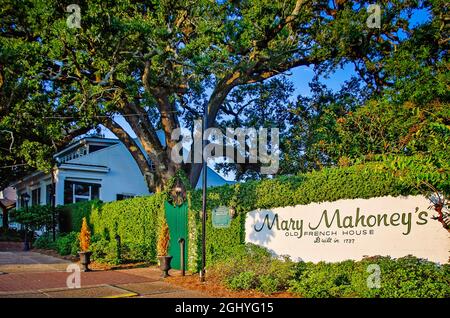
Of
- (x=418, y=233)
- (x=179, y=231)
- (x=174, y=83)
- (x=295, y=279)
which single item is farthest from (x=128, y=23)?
(x=418, y=233)

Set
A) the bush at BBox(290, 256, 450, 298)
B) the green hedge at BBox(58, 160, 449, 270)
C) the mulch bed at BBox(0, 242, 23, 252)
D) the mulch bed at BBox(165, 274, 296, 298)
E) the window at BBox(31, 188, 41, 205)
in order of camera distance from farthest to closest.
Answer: the window at BBox(31, 188, 41, 205), the mulch bed at BBox(0, 242, 23, 252), the green hedge at BBox(58, 160, 449, 270), the mulch bed at BBox(165, 274, 296, 298), the bush at BBox(290, 256, 450, 298)

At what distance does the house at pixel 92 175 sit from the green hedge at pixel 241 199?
9.00 meters

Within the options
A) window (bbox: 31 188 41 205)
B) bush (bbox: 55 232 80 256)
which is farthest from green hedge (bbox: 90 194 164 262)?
window (bbox: 31 188 41 205)

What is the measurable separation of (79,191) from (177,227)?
16037 millimetres

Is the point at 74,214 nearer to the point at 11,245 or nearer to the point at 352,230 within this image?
the point at 11,245

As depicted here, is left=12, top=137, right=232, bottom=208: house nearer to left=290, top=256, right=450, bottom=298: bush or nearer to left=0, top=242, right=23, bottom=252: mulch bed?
left=0, top=242, right=23, bottom=252: mulch bed

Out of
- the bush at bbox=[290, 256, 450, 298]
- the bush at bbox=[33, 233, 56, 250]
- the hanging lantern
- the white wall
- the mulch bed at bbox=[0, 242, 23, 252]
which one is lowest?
the mulch bed at bbox=[0, 242, 23, 252]

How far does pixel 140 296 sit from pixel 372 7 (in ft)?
42.1

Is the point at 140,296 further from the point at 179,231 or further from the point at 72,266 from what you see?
the point at 72,266

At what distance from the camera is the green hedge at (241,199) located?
9312 mm

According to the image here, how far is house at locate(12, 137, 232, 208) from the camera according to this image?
89.6 ft

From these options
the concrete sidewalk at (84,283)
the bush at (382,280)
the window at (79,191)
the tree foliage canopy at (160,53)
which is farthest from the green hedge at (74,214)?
the bush at (382,280)

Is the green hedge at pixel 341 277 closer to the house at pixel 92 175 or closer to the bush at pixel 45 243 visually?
the bush at pixel 45 243

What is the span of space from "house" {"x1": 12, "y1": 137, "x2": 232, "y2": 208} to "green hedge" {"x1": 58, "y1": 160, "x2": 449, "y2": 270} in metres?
9.00
